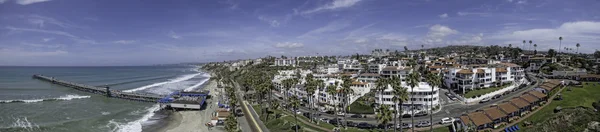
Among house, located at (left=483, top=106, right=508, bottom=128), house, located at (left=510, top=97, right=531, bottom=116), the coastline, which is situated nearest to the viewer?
house, located at (left=483, top=106, right=508, bottom=128)

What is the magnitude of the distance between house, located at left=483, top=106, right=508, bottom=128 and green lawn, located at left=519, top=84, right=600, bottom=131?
246cm

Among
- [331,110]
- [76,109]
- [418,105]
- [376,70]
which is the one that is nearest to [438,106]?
[418,105]

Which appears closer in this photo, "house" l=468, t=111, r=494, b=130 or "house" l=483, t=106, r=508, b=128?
"house" l=468, t=111, r=494, b=130

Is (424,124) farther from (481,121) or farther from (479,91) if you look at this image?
(479,91)

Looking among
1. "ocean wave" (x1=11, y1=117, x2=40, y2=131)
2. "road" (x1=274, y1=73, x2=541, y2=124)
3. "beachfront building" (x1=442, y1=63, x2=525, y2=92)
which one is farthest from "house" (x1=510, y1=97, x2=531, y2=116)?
"ocean wave" (x1=11, y1=117, x2=40, y2=131)

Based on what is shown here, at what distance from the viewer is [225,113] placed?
220ft

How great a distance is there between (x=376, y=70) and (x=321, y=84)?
185ft

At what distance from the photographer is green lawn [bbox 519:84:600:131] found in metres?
48.7

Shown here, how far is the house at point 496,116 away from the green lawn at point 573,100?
8.08 ft

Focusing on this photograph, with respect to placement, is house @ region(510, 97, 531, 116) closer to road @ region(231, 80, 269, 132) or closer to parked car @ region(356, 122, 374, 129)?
parked car @ region(356, 122, 374, 129)

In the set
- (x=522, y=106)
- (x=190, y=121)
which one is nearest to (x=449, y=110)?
(x=522, y=106)

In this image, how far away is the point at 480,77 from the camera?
77.7 meters

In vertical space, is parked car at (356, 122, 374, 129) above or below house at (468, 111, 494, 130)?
below

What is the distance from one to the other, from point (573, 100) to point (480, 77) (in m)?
21.9
